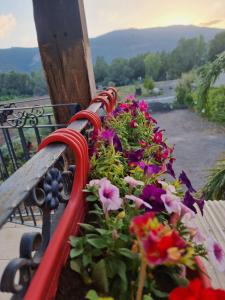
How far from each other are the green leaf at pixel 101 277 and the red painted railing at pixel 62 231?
0.08m

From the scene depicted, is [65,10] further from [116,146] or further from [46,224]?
[46,224]

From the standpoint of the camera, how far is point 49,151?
79 cm

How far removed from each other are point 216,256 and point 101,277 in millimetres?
225

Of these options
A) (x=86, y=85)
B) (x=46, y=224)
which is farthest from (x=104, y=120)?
(x=46, y=224)

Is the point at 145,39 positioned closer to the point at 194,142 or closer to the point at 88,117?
the point at 194,142

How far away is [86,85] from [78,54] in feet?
0.63

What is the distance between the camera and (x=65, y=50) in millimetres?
1688

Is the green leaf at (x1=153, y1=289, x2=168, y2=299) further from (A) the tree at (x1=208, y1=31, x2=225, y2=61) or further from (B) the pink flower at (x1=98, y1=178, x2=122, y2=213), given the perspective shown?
(A) the tree at (x1=208, y1=31, x2=225, y2=61)

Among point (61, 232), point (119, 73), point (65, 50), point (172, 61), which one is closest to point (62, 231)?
point (61, 232)

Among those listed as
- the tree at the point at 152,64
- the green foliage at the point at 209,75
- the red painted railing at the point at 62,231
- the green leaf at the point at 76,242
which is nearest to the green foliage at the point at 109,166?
the red painted railing at the point at 62,231

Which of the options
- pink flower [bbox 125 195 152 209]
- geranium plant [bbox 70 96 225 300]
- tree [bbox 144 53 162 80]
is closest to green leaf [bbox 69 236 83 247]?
geranium plant [bbox 70 96 225 300]

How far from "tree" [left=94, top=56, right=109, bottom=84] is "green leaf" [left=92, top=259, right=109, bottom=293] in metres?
10.7

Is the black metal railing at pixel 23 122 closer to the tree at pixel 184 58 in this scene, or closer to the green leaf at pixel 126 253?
the green leaf at pixel 126 253

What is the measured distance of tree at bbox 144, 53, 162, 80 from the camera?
21459 millimetres
